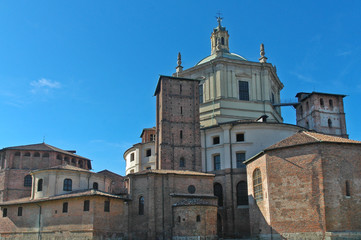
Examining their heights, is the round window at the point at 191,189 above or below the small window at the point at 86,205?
above

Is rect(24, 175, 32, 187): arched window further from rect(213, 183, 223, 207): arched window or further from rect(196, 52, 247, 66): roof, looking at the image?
rect(196, 52, 247, 66): roof

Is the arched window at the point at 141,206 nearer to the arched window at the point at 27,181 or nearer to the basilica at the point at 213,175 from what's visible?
the basilica at the point at 213,175

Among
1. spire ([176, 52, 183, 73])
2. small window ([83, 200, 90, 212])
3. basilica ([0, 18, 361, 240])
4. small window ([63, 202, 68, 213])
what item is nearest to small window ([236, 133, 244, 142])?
basilica ([0, 18, 361, 240])

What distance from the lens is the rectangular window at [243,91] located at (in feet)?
151

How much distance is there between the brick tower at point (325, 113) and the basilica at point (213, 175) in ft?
0.40

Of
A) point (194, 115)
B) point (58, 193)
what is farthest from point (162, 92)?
point (58, 193)

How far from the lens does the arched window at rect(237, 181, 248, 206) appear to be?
37.6 metres

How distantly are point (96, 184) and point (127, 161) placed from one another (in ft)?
28.3

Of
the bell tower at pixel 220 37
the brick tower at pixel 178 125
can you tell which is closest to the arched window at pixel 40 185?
the brick tower at pixel 178 125

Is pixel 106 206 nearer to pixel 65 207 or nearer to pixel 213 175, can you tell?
pixel 65 207

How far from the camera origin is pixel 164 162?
38.4 meters

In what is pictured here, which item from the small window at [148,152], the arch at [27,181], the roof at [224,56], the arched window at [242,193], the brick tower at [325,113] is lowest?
the arched window at [242,193]

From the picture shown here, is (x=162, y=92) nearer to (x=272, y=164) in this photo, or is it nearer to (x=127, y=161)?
(x=127, y=161)

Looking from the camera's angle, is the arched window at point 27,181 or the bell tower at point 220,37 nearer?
the arched window at point 27,181
